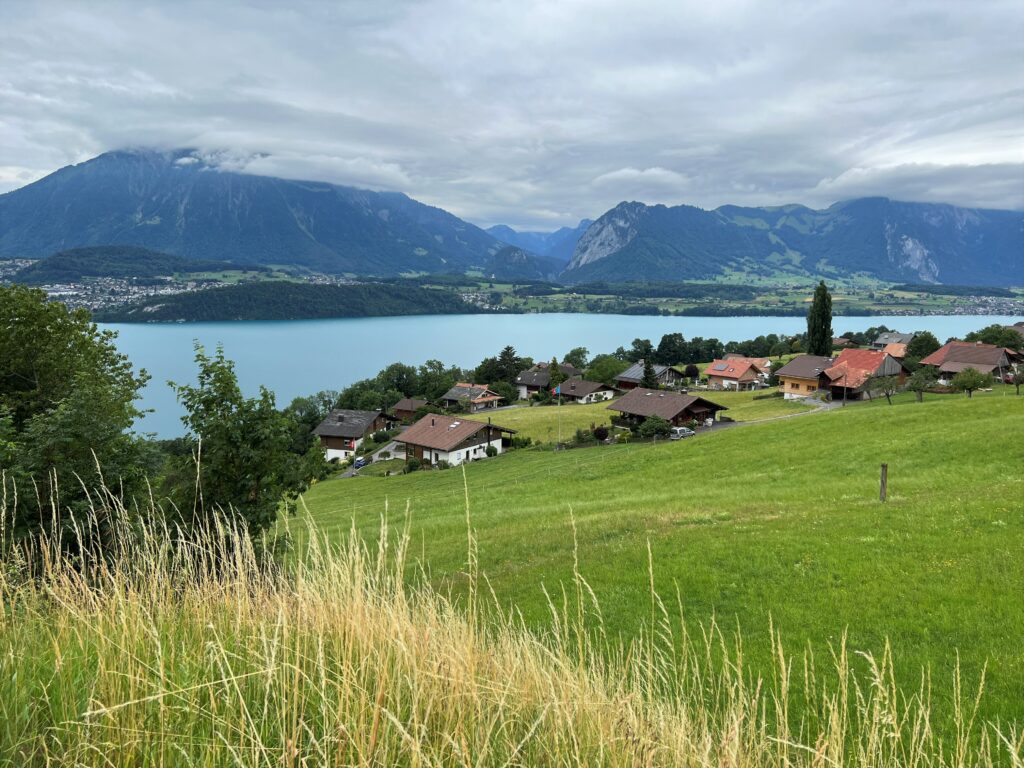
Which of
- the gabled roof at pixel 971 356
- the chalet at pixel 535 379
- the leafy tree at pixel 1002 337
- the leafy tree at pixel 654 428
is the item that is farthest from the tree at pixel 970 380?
the chalet at pixel 535 379

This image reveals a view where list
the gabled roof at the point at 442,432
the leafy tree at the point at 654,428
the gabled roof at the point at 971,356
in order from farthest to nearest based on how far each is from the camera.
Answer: the gabled roof at the point at 971,356
the gabled roof at the point at 442,432
the leafy tree at the point at 654,428

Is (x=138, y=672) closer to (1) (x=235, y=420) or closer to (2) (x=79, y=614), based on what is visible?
(2) (x=79, y=614)

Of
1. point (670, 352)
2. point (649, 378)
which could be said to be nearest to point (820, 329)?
point (649, 378)

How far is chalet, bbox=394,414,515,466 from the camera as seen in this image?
54.7 m

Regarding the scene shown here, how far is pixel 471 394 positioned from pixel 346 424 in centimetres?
2135

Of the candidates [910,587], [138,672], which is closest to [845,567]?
[910,587]

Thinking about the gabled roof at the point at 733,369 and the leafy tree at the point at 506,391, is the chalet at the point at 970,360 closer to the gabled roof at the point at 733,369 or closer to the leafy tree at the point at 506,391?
the gabled roof at the point at 733,369

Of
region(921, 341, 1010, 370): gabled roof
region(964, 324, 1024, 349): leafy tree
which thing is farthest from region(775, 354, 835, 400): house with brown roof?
region(964, 324, 1024, 349): leafy tree

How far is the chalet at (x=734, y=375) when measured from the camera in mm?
89750

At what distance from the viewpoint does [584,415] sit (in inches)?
2557

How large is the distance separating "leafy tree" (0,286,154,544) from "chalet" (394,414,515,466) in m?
31.5

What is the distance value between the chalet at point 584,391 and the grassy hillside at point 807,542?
56.6 metres

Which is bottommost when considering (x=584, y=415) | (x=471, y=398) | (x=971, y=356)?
(x=471, y=398)

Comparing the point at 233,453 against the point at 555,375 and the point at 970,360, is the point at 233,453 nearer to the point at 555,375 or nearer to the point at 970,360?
the point at 970,360
